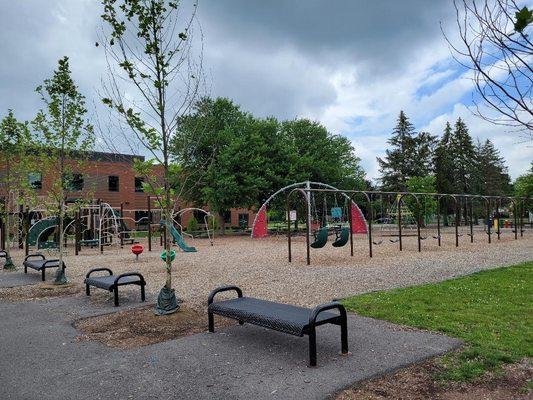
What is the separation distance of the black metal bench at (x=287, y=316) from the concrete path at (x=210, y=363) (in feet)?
0.96

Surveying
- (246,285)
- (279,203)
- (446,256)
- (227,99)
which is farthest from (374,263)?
(227,99)

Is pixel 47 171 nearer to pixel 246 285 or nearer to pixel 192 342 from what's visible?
pixel 246 285

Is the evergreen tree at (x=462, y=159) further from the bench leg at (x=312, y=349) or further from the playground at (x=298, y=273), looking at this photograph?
the bench leg at (x=312, y=349)

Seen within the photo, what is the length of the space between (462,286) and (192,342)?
19.3 ft

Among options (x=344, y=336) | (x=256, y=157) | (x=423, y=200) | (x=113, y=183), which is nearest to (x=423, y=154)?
(x=423, y=200)

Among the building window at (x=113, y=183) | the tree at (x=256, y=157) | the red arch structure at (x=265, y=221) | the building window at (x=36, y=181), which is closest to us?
the building window at (x=36, y=181)

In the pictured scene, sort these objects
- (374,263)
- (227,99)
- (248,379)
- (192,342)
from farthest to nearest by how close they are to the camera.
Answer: (227,99) → (374,263) → (192,342) → (248,379)

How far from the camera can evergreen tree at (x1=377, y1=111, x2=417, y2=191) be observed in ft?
180

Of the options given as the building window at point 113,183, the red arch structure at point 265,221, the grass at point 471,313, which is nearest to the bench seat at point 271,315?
the grass at point 471,313

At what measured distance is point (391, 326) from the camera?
19.4 ft

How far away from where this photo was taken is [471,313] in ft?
21.0

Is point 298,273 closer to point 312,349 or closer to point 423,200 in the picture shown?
point 312,349

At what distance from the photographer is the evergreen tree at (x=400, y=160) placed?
54.8 m

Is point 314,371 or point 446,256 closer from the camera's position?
point 314,371
